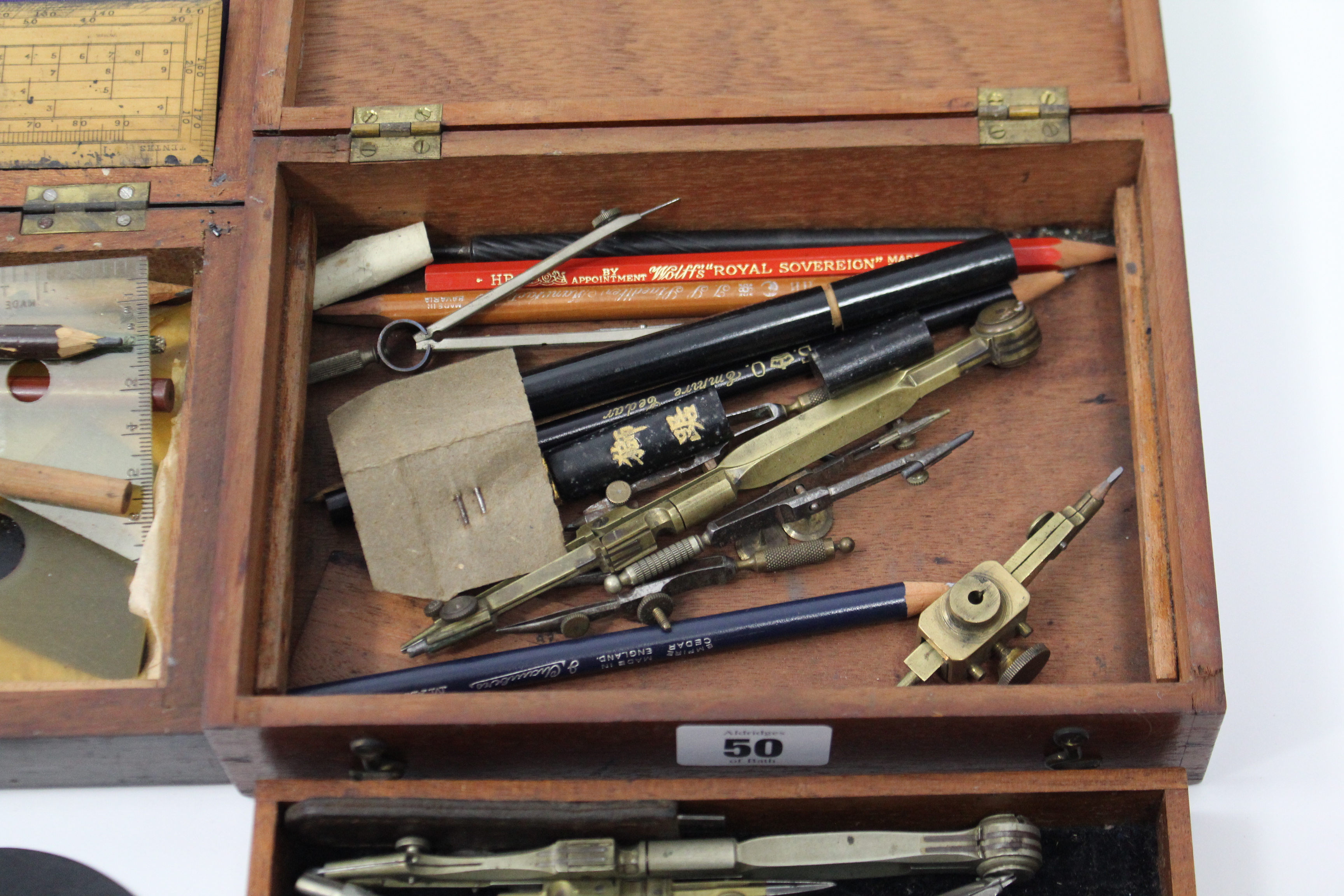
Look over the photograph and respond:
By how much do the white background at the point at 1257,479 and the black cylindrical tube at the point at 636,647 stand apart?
0.40 meters

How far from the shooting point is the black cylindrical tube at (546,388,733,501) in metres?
1.92

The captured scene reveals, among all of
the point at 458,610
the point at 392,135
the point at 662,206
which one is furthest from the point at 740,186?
the point at 458,610

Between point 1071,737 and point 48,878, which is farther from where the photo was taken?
point 48,878

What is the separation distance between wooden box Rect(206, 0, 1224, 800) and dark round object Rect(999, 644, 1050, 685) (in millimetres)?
74

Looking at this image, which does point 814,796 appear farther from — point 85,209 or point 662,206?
point 85,209

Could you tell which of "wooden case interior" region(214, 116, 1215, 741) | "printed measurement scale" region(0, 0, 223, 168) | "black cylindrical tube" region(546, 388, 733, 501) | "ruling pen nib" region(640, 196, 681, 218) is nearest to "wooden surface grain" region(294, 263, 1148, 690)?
"wooden case interior" region(214, 116, 1215, 741)

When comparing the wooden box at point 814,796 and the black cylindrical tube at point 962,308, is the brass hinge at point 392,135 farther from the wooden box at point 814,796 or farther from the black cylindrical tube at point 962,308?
the wooden box at point 814,796

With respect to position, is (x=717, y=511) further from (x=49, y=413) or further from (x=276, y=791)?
(x=49, y=413)

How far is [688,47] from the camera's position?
2.11 m

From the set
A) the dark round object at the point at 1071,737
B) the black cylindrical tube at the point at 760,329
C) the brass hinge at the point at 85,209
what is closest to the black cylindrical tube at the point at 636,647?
the dark round object at the point at 1071,737

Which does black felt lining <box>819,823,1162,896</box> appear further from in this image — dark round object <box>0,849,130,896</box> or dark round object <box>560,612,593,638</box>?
dark round object <box>0,849,130,896</box>

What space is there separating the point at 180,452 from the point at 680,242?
2.43 ft

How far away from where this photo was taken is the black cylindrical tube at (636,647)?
1778mm

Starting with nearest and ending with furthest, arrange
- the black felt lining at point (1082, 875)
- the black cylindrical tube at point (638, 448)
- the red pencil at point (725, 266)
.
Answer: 1. the black felt lining at point (1082, 875)
2. the black cylindrical tube at point (638, 448)
3. the red pencil at point (725, 266)
